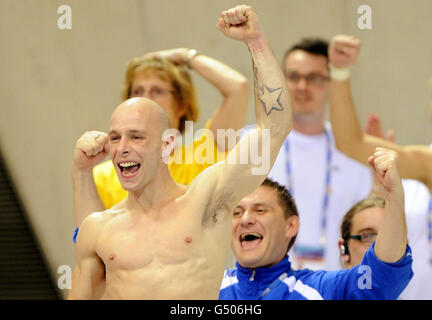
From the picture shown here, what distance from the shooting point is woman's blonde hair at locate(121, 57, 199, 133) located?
3.15 m

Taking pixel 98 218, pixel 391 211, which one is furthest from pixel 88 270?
pixel 391 211

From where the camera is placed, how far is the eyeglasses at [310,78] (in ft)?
11.8

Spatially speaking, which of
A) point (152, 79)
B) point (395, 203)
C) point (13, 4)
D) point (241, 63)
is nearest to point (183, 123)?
A: point (152, 79)

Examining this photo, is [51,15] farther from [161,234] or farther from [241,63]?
[161,234]

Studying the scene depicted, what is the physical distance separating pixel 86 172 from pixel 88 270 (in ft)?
1.30

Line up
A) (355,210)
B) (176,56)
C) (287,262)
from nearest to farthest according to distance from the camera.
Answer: (287,262) → (355,210) → (176,56)

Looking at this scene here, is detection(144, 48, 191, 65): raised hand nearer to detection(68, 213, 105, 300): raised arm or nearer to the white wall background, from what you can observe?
the white wall background

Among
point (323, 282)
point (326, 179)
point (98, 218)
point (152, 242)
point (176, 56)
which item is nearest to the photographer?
point (152, 242)

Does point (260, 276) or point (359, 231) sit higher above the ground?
point (359, 231)

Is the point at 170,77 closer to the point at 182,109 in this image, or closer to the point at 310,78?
Result: the point at 182,109

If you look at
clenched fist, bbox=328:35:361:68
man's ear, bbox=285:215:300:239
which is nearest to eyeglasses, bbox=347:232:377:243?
man's ear, bbox=285:215:300:239

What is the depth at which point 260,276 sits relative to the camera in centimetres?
262

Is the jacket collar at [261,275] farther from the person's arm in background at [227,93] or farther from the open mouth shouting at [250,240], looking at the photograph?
the person's arm in background at [227,93]

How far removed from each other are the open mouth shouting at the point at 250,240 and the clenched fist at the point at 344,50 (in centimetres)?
88
